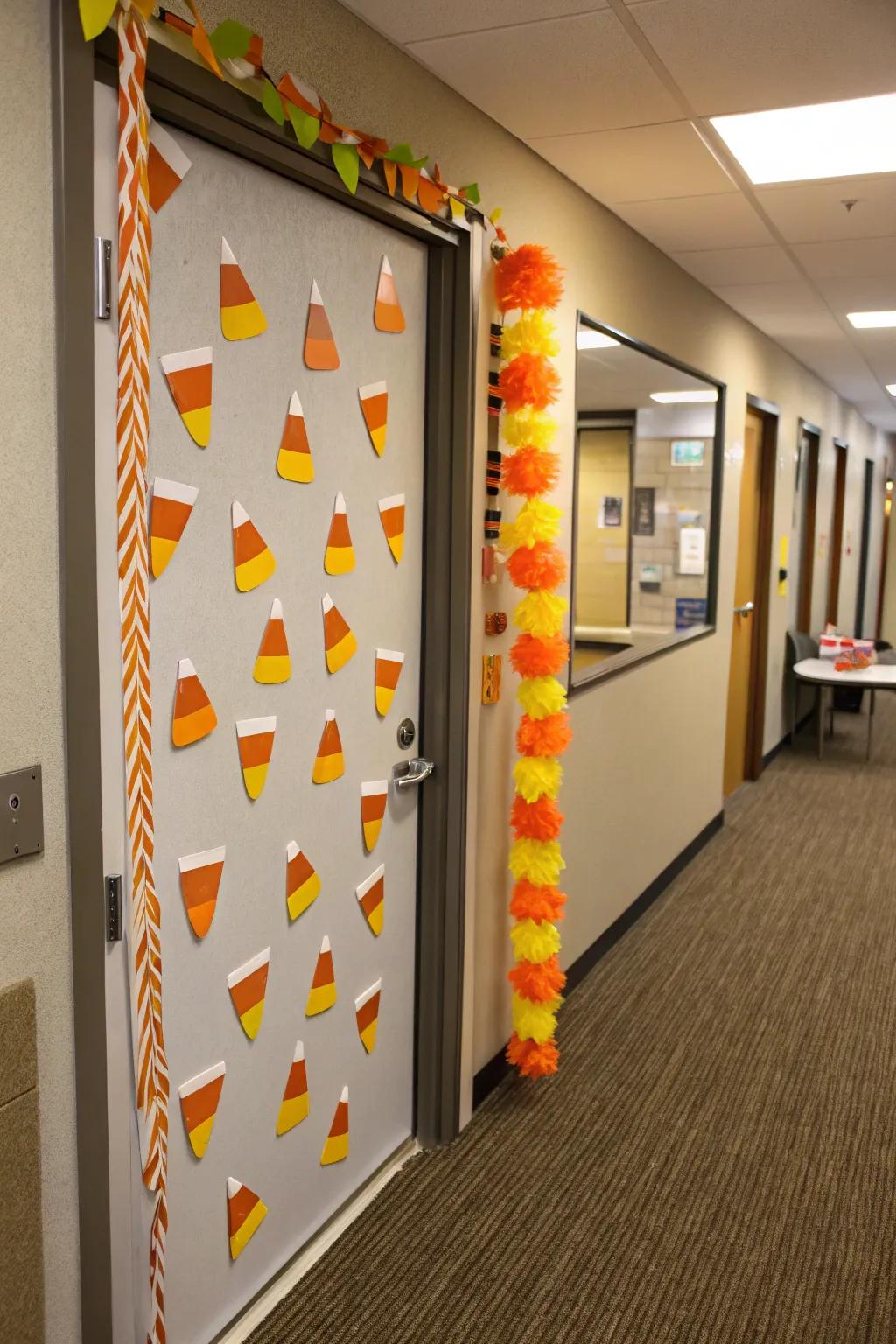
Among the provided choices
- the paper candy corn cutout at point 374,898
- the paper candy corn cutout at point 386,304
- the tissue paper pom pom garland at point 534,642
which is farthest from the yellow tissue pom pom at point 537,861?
the paper candy corn cutout at point 386,304

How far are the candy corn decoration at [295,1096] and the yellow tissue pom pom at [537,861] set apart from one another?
842 millimetres

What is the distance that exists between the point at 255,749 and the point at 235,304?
790mm

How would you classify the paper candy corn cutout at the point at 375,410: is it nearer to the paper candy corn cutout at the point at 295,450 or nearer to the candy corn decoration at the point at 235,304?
the paper candy corn cutout at the point at 295,450

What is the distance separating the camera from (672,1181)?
8.84 ft

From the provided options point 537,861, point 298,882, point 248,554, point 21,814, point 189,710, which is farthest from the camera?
point 537,861

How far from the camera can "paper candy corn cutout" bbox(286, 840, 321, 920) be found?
2195 millimetres

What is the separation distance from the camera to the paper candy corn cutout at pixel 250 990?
6.77 feet

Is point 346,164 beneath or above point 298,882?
above

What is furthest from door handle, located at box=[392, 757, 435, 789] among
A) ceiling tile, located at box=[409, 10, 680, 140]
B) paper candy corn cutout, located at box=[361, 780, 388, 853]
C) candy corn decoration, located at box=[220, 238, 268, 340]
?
ceiling tile, located at box=[409, 10, 680, 140]

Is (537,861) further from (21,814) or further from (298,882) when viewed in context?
(21,814)

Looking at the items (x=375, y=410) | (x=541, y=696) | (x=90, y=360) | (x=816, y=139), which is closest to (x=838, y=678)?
(x=816, y=139)

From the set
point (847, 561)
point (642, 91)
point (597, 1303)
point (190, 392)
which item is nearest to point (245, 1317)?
point (597, 1303)

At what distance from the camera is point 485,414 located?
8.87 feet

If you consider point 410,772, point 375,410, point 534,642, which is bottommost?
point 410,772
